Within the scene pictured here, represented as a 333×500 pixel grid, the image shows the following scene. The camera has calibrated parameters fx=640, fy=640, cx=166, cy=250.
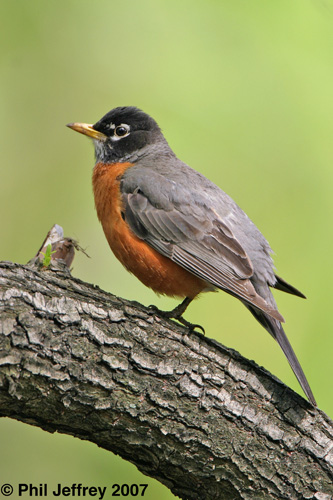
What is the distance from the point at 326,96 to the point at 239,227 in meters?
1.52

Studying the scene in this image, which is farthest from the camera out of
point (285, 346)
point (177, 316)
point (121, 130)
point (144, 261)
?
point (121, 130)

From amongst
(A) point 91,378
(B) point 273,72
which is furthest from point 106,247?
(A) point 91,378

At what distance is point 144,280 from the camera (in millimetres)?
4941

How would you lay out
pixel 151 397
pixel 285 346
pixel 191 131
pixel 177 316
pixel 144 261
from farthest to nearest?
pixel 191 131, pixel 144 261, pixel 177 316, pixel 285 346, pixel 151 397

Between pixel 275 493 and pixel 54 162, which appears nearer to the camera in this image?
pixel 275 493

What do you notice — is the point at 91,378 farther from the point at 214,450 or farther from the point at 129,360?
the point at 214,450

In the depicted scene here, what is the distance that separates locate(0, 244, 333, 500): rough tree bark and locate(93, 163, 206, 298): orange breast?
33.1 inches

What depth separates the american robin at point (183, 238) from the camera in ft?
15.2

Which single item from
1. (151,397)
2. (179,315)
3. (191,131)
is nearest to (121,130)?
(191,131)

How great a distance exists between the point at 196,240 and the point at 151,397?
5.22 feet

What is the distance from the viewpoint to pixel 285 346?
431 centimetres

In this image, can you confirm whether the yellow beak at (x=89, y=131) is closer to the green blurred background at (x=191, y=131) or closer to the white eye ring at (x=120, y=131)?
the white eye ring at (x=120, y=131)

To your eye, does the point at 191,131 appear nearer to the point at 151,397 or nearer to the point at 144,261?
the point at 144,261

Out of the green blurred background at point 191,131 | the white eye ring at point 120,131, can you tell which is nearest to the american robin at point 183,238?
the white eye ring at point 120,131
